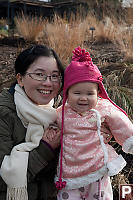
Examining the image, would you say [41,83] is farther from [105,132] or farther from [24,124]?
[105,132]

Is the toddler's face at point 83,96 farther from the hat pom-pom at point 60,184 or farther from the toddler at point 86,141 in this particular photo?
the hat pom-pom at point 60,184

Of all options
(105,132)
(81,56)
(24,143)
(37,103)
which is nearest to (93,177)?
(105,132)

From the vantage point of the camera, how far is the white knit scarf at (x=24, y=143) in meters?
1.76

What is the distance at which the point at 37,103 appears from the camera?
1.99m

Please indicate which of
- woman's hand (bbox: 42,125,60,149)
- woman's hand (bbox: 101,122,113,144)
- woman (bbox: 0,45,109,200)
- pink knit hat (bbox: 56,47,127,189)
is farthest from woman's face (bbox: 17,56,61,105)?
woman's hand (bbox: 101,122,113,144)

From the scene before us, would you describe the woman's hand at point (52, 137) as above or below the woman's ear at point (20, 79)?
below

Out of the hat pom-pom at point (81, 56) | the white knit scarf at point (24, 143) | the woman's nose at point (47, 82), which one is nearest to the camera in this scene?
the white knit scarf at point (24, 143)

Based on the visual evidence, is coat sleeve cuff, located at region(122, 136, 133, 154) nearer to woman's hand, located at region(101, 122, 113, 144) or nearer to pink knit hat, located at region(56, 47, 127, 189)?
woman's hand, located at region(101, 122, 113, 144)

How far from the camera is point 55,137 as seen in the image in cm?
191

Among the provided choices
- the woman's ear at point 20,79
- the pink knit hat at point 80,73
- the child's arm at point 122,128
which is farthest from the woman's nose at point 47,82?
the child's arm at point 122,128

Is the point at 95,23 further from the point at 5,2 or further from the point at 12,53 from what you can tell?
the point at 5,2

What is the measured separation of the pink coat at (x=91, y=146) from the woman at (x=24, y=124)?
126 mm

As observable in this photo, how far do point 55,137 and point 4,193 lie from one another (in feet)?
1.76

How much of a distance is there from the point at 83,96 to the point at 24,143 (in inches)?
21.3
